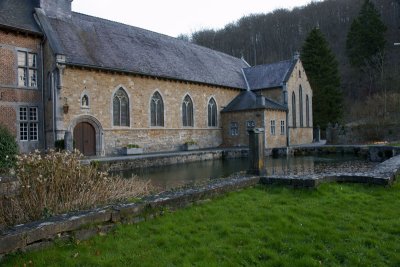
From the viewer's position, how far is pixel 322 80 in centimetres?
3988

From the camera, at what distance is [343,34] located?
193 feet

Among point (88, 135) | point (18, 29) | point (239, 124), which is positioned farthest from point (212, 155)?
point (18, 29)

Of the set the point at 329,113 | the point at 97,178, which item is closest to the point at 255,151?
the point at 97,178

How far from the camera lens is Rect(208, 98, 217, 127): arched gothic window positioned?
89.0 ft

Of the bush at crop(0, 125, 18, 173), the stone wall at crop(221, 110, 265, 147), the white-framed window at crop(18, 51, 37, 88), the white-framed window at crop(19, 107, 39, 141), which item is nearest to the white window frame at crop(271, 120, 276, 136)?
the stone wall at crop(221, 110, 265, 147)

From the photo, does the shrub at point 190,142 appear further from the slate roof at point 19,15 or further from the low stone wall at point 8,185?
the low stone wall at point 8,185

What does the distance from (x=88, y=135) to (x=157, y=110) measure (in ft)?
18.5

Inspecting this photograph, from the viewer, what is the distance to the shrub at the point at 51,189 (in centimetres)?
521

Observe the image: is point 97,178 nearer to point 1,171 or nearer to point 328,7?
point 1,171

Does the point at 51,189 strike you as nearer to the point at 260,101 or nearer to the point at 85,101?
the point at 85,101

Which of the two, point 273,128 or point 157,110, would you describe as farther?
point 273,128

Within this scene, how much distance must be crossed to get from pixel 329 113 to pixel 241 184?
34974 mm

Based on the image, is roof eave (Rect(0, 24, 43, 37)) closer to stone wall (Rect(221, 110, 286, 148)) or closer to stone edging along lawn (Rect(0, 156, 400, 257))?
stone edging along lawn (Rect(0, 156, 400, 257))

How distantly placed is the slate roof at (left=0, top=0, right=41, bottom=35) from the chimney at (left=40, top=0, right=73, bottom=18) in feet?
1.78
